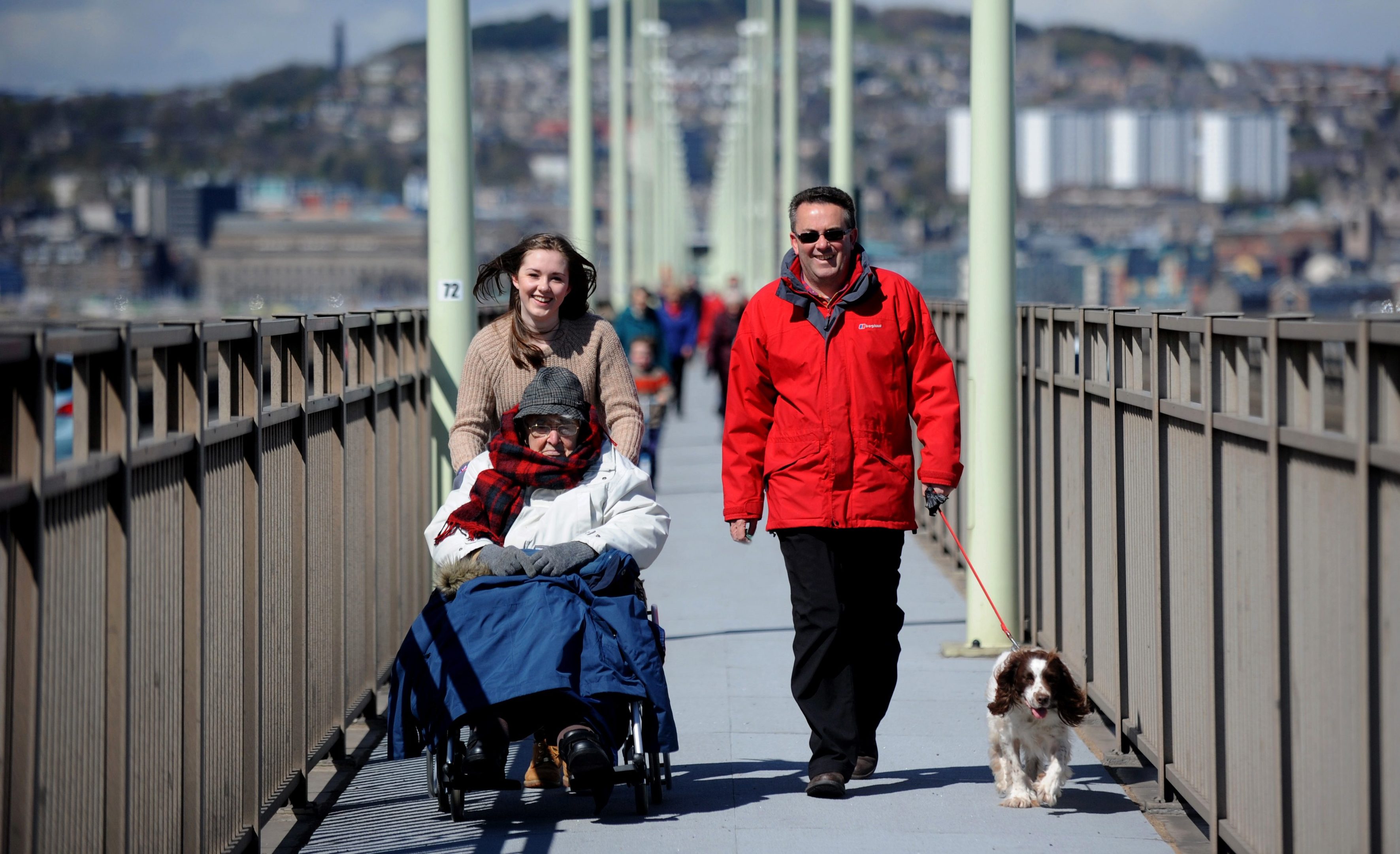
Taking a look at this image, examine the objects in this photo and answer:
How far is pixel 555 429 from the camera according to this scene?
5.70m

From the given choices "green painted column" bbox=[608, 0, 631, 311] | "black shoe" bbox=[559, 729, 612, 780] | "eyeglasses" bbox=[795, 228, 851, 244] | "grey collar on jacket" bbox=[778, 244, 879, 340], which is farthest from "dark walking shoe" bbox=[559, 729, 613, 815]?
"green painted column" bbox=[608, 0, 631, 311]

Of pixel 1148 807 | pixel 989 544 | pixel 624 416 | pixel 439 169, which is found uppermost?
pixel 439 169

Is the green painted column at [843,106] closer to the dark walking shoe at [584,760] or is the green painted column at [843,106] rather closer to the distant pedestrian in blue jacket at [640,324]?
the distant pedestrian in blue jacket at [640,324]

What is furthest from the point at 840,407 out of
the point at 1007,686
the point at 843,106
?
the point at 843,106

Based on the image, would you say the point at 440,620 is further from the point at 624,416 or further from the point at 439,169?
the point at 439,169

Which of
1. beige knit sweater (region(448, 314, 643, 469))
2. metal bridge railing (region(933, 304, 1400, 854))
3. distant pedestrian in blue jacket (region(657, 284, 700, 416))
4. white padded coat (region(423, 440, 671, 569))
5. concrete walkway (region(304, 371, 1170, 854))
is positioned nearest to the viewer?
metal bridge railing (region(933, 304, 1400, 854))

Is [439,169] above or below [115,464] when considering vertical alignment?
above

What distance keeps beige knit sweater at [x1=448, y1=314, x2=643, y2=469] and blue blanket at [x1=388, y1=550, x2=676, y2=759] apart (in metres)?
0.70

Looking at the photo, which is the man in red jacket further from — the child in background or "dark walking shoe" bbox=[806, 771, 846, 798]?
the child in background

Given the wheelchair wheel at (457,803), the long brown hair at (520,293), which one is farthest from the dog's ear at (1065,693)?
the long brown hair at (520,293)

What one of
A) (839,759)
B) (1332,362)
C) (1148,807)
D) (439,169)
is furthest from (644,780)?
(439,169)

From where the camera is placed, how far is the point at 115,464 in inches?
157

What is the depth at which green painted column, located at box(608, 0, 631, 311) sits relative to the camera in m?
39.8

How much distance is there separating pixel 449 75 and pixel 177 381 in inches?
171
